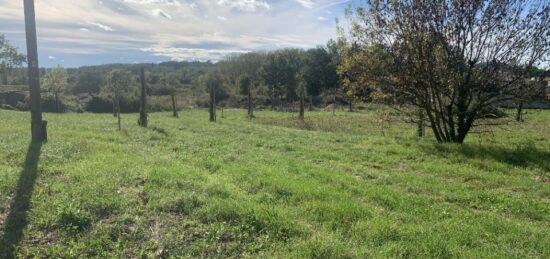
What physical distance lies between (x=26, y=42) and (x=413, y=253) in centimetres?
1052

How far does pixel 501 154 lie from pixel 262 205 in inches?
320

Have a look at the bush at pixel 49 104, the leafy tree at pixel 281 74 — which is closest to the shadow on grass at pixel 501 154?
the bush at pixel 49 104

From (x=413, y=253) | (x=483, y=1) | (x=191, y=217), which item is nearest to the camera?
(x=413, y=253)

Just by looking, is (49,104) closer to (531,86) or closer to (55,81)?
(55,81)

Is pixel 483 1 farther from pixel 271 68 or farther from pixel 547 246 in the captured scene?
pixel 271 68

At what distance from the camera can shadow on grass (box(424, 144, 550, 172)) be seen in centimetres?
998

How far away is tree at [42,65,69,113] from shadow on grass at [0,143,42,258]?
4387 cm

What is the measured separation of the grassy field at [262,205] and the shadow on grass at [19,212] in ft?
0.06

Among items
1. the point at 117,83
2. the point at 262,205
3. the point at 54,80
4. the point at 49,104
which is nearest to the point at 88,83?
the point at 49,104

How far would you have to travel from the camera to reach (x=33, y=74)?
410 inches

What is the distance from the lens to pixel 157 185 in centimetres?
673

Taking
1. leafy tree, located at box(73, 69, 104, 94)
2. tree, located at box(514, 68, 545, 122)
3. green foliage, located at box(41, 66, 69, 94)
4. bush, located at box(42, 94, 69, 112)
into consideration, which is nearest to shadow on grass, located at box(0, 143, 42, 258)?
tree, located at box(514, 68, 545, 122)

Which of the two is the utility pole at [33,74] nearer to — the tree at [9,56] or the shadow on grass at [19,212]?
Answer: the shadow on grass at [19,212]

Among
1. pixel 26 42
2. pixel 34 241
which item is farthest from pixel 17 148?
pixel 34 241
